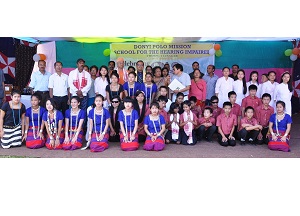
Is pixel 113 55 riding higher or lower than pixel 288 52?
lower

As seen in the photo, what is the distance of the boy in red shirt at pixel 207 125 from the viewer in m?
5.15

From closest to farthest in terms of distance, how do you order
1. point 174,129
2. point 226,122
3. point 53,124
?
point 53,124
point 174,129
point 226,122

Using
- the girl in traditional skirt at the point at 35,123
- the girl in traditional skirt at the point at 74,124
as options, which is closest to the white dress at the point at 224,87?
the girl in traditional skirt at the point at 74,124

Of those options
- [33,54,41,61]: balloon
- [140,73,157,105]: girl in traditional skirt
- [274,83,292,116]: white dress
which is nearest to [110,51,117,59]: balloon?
[33,54,41,61]: balloon

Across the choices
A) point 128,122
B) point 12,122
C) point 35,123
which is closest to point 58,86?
point 35,123

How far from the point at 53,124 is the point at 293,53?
600 cm

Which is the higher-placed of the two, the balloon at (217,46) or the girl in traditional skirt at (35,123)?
the balloon at (217,46)

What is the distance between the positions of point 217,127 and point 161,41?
3.14 metres

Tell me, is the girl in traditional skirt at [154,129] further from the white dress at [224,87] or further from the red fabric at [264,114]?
the red fabric at [264,114]

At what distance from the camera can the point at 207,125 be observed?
17.0 feet

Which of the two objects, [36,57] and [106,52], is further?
[106,52]

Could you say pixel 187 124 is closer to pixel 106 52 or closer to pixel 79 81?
pixel 79 81

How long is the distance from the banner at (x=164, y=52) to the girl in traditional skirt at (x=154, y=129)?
3.12 m

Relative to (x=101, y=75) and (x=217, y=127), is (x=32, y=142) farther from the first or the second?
(x=217, y=127)
